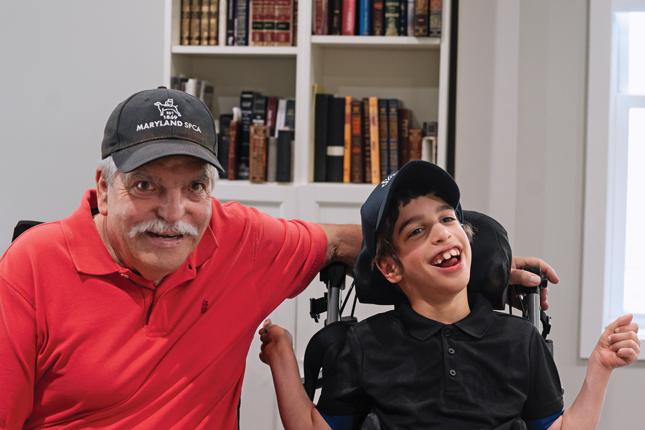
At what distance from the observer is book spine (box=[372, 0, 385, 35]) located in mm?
3523

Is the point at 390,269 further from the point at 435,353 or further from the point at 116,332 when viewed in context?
the point at 116,332

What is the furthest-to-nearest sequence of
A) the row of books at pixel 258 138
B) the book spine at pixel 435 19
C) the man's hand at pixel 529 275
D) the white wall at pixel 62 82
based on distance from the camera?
the white wall at pixel 62 82 < the row of books at pixel 258 138 < the book spine at pixel 435 19 < the man's hand at pixel 529 275

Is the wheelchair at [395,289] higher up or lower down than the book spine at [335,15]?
lower down

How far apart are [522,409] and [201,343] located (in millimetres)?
677

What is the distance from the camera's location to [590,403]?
1746 millimetres

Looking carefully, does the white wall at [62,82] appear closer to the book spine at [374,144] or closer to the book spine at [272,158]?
the book spine at [272,158]

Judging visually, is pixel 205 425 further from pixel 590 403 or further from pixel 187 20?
pixel 187 20

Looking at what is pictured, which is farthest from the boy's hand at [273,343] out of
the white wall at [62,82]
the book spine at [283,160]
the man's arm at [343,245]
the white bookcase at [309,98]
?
the white wall at [62,82]

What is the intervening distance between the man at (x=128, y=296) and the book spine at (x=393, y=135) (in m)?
1.83

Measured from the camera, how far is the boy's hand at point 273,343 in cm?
189

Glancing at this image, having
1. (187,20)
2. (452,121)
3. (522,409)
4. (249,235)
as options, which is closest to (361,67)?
(452,121)

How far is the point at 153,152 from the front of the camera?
5.15 feet

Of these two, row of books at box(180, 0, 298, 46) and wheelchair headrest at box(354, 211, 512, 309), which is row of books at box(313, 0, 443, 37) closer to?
row of books at box(180, 0, 298, 46)

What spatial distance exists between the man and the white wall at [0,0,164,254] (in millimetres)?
2188
